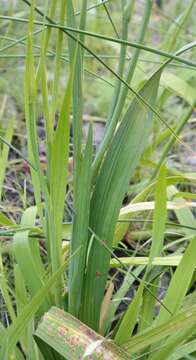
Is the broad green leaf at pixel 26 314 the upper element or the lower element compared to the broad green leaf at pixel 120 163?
lower

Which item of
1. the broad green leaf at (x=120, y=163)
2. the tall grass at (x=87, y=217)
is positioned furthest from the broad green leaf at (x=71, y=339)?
the broad green leaf at (x=120, y=163)

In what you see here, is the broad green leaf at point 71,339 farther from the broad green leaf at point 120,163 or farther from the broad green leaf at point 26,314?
the broad green leaf at point 120,163

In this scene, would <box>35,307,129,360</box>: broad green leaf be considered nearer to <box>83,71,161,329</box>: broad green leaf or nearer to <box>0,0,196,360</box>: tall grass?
<box>0,0,196,360</box>: tall grass

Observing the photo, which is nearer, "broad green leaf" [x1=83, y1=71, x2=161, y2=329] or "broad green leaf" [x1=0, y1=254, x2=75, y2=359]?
"broad green leaf" [x1=0, y1=254, x2=75, y2=359]

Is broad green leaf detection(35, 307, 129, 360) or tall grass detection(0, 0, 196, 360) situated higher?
tall grass detection(0, 0, 196, 360)

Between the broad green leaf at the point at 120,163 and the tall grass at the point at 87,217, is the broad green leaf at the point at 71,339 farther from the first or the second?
the broad green leaf at the point at 120,163

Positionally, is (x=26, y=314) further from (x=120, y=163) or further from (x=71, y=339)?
(x=120, y=163)

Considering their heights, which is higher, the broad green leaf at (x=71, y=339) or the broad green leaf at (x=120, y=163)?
the broad green leaf at (x=120, y=163)

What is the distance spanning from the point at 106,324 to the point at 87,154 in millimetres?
296

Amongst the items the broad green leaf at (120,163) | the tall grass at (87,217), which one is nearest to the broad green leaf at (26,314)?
the tall grass at (87,217)

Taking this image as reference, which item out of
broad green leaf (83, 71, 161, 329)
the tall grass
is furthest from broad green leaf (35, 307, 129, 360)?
broad green leaf (83, 71, 161, 329)

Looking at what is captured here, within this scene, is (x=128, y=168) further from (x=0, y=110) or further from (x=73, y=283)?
(x=0, y=110)

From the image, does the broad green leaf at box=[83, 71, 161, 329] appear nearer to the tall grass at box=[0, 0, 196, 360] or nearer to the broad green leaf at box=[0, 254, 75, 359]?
the tall grass at box=[0, 0, 196, 360]

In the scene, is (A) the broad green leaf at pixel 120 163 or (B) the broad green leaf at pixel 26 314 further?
(A) the broad green leaf at pixel 120 163
